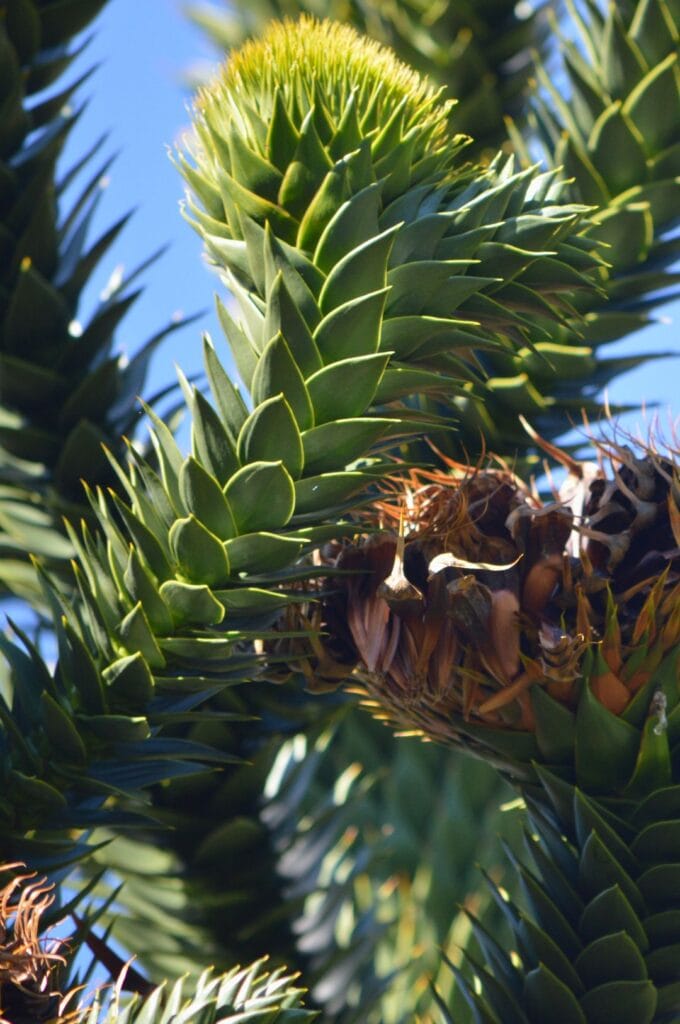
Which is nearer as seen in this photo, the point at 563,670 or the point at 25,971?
the point at 25,971

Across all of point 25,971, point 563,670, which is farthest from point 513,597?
point 25,971

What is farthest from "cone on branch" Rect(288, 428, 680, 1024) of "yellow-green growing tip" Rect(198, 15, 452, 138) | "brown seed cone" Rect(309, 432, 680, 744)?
"yellow-green growing tip" Rect(198, 15, 452, 138)

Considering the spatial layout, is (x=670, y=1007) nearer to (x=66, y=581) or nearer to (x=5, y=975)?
(x=5, y=975)

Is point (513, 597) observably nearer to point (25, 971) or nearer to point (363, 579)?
point (363, 579)

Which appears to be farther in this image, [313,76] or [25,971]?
[313,76]

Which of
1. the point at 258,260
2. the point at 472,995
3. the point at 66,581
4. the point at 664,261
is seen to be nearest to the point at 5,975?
the point at 472,995

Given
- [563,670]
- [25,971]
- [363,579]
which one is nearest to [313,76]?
[363,579]

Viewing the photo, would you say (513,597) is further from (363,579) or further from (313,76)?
(313,76)

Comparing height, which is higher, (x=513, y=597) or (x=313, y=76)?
(x=313, y=76)

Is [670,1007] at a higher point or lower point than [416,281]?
lower

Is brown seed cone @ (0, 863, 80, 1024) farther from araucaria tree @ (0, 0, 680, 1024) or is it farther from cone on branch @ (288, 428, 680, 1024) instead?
cone on branch @ (288, 428, 680, 1024)

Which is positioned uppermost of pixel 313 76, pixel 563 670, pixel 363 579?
pixel 313 76
